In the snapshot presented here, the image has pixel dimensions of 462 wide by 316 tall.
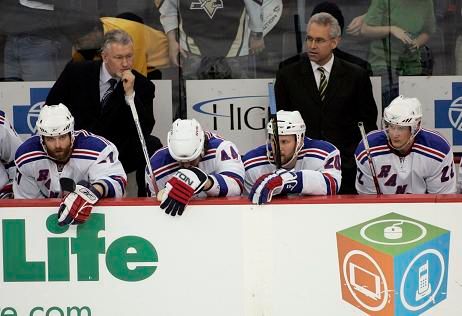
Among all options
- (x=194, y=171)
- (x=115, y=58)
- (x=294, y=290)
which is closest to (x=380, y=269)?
(x=294, y=290)

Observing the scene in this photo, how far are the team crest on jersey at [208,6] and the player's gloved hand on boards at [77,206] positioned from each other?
2707mm

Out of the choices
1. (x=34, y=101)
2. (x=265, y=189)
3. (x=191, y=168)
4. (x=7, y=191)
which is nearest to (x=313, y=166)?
(x=191, y=168)

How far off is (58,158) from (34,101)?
1.65 metres

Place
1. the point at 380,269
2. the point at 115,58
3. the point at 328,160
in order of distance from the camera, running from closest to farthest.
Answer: the point at 380,269
the point at 328,160
the point at 115,58

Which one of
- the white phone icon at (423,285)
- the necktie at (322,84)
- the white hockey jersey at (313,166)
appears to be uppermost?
the necktie at (322,84)

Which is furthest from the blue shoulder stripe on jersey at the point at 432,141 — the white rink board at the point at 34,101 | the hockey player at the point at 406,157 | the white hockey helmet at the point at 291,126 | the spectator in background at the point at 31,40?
the spectator in background at the point at 31,40

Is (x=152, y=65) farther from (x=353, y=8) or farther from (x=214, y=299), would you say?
(x=214, y=299)

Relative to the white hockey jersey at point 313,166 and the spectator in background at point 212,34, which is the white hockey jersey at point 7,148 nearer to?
the white hockey jersey at point 313,166

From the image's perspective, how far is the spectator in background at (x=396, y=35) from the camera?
894 cm

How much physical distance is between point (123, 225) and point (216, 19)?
275cm

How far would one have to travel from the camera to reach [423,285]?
21.2 feet

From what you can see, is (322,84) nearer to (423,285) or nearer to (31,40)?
(31,40)

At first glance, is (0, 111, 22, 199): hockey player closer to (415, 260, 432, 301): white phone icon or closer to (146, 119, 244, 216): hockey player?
(146, 119, 244, 216): hockey player

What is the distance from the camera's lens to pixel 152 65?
899 cm
